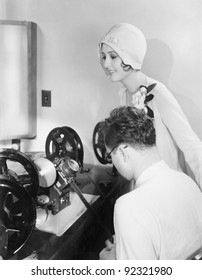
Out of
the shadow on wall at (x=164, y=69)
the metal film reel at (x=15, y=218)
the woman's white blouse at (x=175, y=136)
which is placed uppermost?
the shadow on wall at (x=164, y=69)

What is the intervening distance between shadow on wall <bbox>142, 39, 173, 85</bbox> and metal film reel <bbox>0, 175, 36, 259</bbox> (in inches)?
25.8

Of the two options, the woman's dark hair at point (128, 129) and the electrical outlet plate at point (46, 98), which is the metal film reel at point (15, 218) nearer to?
the woman's dark hair at point (128, 129)

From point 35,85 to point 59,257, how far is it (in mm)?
691

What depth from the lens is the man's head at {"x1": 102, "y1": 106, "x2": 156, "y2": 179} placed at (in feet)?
2.67

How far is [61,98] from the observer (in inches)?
53.4

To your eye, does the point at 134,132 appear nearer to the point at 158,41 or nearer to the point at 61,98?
the point at 158,41

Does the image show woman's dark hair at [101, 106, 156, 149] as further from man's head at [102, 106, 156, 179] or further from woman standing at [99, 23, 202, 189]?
woman standing at [99, 23, 202, 189]

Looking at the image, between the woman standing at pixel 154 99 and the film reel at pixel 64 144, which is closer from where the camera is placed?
the woman standing at pixel 154 99

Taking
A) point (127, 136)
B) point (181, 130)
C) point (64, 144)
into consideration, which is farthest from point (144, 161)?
point (64, 144)

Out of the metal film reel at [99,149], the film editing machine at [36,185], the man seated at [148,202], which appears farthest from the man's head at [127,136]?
the metal film reel at [99,149]

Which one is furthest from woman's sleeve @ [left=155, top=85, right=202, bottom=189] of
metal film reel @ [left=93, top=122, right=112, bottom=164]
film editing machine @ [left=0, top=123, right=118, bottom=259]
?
metal film reel @ [left=93, top=122, right=112, bottom=164]

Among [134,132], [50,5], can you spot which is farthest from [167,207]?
[50,5]

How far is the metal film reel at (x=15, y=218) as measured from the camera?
840 millimetres

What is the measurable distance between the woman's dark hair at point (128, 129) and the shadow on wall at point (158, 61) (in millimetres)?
386
